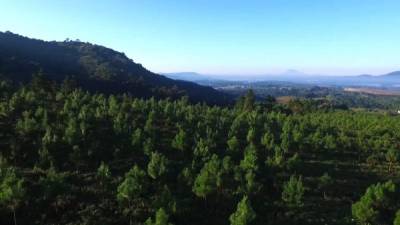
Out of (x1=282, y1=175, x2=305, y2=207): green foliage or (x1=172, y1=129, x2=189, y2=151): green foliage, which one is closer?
(x1=282, y1=175, x2=305, y2=207): green foliage

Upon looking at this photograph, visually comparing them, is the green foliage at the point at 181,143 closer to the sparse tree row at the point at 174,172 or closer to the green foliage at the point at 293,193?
the sparse tree row at the point at 174,172

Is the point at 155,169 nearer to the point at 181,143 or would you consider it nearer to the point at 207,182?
the point at 207,182

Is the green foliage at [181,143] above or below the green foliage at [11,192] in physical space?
above

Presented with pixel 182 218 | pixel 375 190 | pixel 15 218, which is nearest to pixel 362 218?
pixel 375 190

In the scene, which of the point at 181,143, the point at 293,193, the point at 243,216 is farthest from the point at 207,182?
the point at 181,143

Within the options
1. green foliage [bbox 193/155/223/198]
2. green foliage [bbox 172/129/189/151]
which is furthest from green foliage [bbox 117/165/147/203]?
green foliage [bbox 172/129/189/151]

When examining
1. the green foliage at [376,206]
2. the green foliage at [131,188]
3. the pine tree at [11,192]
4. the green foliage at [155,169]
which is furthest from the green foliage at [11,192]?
the green foliage at [376,206]

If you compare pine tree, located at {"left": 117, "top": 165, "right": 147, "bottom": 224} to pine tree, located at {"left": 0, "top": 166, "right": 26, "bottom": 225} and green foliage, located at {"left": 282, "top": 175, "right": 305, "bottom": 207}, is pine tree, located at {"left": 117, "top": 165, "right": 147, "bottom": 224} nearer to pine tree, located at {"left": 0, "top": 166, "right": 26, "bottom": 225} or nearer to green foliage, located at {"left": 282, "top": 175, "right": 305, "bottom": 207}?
pine tree, located at {"left": 0, "top": 166, "right": 26, "bottom": 225}

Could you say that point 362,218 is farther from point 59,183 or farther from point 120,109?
Result: point 120,109
